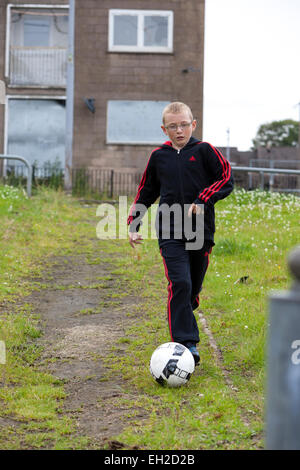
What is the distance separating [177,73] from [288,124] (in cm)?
6552

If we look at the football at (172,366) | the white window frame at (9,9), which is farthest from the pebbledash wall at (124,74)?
the football at (172,366)

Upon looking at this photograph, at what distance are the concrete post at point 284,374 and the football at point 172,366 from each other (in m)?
2.78

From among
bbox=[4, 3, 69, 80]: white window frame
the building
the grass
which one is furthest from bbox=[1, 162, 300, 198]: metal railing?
the grass

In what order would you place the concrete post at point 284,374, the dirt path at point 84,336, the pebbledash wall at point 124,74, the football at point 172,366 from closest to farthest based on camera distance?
1. the concrete post at point 284,374
2. the dirt path at point 84,336
3. the football at point 172,366
4. the pebbledash wall at point 124,74

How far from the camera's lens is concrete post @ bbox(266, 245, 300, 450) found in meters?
1.79

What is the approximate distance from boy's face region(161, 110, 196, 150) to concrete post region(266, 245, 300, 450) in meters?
3.35

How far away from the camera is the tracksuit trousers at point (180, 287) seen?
4.98m

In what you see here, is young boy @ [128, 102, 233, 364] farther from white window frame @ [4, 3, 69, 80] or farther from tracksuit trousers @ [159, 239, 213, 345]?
white window frame @ [4, 3, 69, 80]

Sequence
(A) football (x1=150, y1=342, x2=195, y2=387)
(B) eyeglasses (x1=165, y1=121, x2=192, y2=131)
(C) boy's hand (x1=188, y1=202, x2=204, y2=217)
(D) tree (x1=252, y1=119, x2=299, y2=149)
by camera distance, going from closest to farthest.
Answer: (A) football (x1=150, y1=342, x2=195, y2=387) → (C) boy's hand (x1=188, y1=202, x2=204, y2=217) → (B) eyeglasses (x1=165, y1=121, x2=192, y2=131) → (D) tree (x1=252, y1=119, x2=299, y2=149)

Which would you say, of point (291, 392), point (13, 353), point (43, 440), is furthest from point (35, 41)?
point (291, 392)

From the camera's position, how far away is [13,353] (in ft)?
18.1

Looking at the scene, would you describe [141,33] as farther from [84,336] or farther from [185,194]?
[185,194]

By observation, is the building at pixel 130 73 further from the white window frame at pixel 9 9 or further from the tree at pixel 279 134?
the tree at pixel 279 134

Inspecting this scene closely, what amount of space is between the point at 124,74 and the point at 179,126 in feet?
57.5
